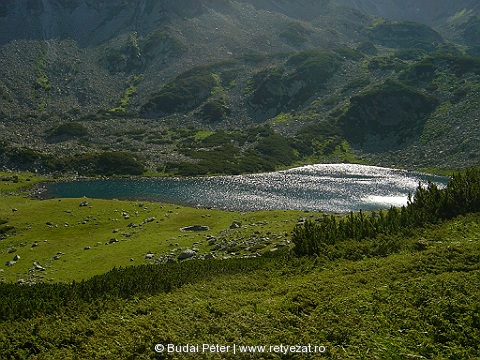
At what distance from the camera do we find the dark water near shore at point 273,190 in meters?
77.1

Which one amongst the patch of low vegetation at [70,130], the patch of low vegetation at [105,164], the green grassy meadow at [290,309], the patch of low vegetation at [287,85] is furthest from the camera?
the patch of low vegetation at [287,85]

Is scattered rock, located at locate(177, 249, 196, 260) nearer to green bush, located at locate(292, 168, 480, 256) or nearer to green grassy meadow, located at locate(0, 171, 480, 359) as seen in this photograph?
green grassy meadow, located at locate(0, 171, 480, 359)

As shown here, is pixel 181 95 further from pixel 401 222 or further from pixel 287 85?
pixel 401 222

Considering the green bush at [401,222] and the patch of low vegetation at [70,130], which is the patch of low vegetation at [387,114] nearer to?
the patch of low vegetation at [70,130]

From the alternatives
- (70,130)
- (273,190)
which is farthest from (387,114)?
(70,130)

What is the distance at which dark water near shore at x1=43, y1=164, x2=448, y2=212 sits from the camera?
77.1 meters

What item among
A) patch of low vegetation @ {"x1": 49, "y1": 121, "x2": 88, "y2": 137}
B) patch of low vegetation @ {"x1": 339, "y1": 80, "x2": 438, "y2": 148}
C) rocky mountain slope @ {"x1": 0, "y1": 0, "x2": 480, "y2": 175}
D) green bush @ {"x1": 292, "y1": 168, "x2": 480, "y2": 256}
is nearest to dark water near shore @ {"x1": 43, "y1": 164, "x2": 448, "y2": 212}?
rocky mountain slope @ {"x1": 0, "y1": 0, "x2": 480, "y2": 175}

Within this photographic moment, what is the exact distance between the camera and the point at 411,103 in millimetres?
152750

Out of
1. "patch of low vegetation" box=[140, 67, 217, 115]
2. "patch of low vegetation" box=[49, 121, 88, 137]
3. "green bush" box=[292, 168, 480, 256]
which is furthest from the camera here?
"patch of low vegetation" box=[140, 67, 217, 115]

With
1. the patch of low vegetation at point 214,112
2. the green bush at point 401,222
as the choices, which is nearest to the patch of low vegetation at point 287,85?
the patch of low vegetation at point 214,112

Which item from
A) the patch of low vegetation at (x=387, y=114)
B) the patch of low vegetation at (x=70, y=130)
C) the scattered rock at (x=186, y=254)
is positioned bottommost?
the scattered rock at (x=186, y=254)

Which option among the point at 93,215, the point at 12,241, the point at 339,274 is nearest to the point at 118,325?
the point at 339,274

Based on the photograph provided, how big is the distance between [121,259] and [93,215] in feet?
64.0

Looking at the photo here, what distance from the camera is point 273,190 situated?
297ft
